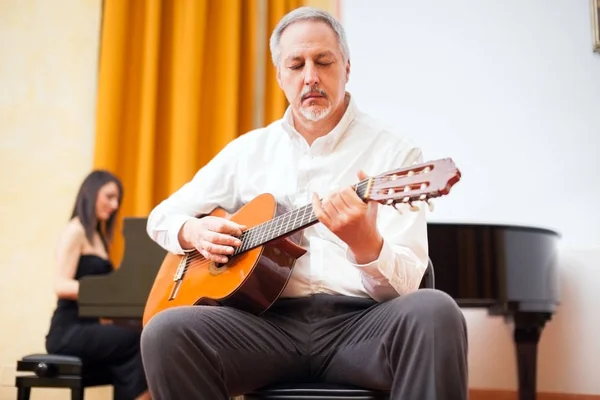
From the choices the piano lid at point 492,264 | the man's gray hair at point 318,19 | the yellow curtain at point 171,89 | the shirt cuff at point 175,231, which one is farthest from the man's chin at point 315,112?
the yellow curtain at point 171,89

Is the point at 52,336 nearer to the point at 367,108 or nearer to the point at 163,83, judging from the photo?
the point at 163,83

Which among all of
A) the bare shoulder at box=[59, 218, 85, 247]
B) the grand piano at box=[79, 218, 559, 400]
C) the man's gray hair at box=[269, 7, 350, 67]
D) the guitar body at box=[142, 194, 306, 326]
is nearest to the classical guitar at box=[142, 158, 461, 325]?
the guitar body at box=[142, 194, 306, 326]

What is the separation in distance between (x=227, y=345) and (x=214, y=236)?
1.16ft

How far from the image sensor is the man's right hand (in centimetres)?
165

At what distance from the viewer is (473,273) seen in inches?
106

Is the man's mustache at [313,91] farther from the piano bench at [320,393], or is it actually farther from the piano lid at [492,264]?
the piano lid at [492,264]

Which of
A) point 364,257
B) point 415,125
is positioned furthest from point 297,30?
point 415,125

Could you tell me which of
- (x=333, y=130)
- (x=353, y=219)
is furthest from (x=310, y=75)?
(x=353, y=219)

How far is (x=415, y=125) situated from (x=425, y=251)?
2.35m

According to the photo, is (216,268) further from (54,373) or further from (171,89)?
(171,89)

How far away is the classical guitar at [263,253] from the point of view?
124cm

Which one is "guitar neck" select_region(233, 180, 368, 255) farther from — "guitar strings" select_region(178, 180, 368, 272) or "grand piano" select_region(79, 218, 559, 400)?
"grand piano" select_region(79, 218, 559, 400)

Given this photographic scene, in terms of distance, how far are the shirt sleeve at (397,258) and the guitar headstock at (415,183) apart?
0.14m

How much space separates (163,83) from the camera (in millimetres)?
3896
